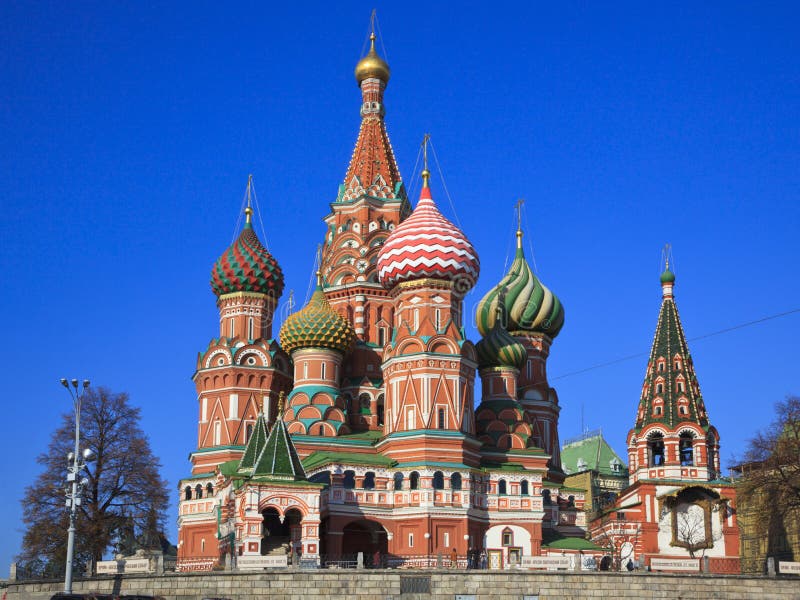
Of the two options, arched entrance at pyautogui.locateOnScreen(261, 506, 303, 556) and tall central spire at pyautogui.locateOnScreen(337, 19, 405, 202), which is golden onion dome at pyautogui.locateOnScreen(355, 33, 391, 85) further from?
arched entrance at pyautogui.locateOnScreen(261, 506, 303, 556)

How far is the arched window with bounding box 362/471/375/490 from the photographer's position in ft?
139

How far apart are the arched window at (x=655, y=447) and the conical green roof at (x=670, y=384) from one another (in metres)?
0.56

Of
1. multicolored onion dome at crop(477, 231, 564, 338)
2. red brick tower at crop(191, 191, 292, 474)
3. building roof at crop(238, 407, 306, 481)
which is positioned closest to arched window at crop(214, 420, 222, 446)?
red brick tower at crop(191, 191, 292, 474)

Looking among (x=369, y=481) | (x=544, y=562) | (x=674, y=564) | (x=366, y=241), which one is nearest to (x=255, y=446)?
(x=369, y=481)

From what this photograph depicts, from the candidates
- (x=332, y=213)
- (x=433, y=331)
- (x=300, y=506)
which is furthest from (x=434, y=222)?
(x=300, y=506)

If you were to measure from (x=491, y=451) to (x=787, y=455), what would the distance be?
10941 mm

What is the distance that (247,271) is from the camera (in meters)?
49.3

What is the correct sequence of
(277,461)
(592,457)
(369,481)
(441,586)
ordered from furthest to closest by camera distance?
(592,457) → (369,481) → (277,461) → (441,586)

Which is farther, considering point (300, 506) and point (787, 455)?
point (787, 455)

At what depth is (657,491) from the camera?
46844 mm

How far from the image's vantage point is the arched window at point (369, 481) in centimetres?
4247

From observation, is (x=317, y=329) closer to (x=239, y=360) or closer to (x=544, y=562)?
(x=239, y=360)

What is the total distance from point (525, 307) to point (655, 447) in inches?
337

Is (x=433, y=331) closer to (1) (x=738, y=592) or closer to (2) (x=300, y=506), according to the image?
(2) (x=300, y=506)
